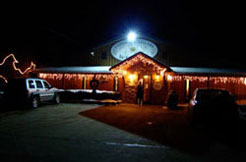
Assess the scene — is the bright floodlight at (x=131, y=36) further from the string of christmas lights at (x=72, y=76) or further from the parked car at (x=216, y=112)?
the parked car at (x=216, y=112)

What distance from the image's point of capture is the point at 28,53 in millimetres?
33812

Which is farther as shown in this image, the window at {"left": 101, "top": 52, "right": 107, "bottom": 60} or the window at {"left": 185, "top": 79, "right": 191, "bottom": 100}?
the window at {"left": 101, "top": 52, "right": 107, "bottom": 60}

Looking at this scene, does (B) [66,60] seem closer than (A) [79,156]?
No

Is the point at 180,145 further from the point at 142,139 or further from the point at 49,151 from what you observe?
the point at 49,151

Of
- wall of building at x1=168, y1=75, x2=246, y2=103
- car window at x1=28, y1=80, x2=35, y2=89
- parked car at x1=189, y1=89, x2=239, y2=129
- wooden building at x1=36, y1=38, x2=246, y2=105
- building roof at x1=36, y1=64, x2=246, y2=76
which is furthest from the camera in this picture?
wall of building at x1=168, y1=75, x2=246, y2=103

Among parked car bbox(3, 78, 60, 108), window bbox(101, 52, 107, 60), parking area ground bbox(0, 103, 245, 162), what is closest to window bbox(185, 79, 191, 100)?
window bbox(101, 52, 107, 60)

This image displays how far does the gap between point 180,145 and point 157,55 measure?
48.0ft

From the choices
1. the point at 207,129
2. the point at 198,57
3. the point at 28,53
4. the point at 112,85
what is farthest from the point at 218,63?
the point at 28,53

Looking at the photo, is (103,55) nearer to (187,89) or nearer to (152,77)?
(152,77)

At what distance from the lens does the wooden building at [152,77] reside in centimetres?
1691

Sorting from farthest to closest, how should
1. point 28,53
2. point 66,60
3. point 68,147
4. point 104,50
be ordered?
point 28,53, point 66,60, point 104,50, point 68,147

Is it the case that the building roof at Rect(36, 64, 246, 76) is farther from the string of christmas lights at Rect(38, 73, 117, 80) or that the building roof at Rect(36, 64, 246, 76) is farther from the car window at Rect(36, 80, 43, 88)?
the car window at Rect(36, 80, 43, 88)

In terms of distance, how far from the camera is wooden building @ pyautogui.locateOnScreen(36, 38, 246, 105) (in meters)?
16.9

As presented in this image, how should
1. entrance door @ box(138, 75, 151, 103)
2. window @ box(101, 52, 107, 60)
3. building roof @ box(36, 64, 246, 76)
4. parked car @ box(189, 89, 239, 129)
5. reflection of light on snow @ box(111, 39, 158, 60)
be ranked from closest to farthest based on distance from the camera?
1. parked car @ box(189, 89, 239, 129)
2. building roof @ box(36, 64, 246, 76)
3. entrance door @ box(138, 75, 151, 103)
4. reflection of light on snow @ box(111, 39, 158, 60)
5. window @ box(101, 52, 107, 60)
